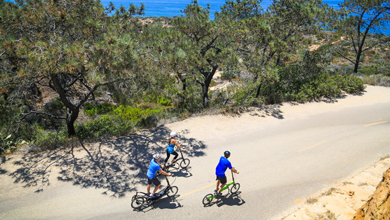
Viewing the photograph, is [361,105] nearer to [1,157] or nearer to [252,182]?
[252,182]

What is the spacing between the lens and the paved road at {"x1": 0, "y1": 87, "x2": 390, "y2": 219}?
22.6 ft

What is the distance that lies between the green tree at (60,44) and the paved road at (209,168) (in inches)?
134

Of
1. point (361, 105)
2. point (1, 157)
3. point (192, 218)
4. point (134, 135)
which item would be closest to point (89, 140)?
point (134, 135)

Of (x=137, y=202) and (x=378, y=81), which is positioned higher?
(x=378, y=81)

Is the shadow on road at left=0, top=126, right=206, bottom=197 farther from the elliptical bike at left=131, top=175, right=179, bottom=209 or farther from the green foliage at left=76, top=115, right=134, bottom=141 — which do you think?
the elliptical bike at left=131, top=175, right=179, bottom=209

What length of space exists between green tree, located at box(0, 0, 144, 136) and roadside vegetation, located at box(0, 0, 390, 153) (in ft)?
0.13

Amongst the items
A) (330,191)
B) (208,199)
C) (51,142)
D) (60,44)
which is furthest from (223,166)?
(51,142)

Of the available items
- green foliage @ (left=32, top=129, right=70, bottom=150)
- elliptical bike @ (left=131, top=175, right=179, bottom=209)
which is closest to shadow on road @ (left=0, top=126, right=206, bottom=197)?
green foliage @ (left=32, top=129, right=70, bottom=150)

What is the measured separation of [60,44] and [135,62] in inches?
112

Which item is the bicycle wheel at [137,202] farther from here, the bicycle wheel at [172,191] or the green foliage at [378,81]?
the green foliage at [378,81]

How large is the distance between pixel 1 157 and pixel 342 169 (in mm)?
14447

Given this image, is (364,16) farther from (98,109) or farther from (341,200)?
(98,109)

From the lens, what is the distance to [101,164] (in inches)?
351

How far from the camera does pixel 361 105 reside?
15531 millimetres
